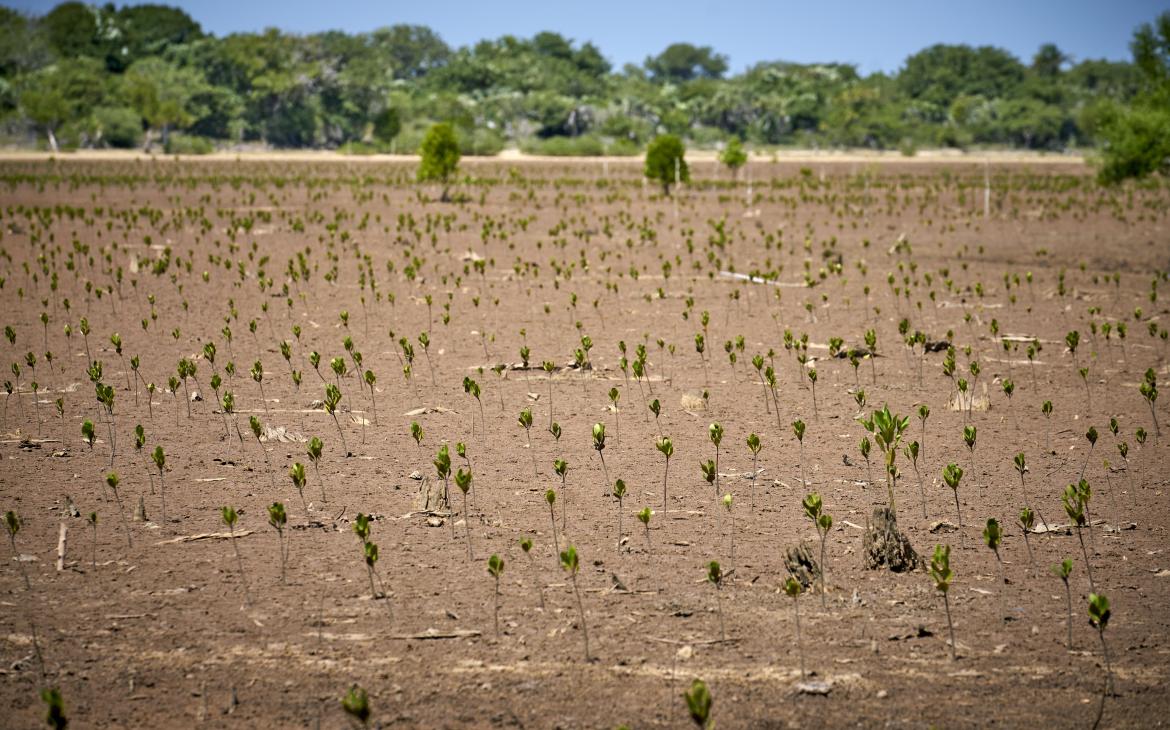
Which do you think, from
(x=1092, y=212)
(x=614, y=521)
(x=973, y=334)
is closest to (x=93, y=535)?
(x=614, y=521)

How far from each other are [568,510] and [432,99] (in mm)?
90055

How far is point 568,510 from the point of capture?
21.6 ft

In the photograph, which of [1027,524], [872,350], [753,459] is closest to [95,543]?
[753,459]

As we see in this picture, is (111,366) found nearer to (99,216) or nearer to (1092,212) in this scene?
(99,216)

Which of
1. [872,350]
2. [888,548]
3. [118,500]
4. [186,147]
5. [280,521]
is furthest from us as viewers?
[186,147]

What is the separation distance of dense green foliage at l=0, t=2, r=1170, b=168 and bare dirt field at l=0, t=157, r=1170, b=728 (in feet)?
200

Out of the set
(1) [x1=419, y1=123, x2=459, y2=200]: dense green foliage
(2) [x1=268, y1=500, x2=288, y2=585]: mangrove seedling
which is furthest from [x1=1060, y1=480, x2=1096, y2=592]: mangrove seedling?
(1) [x1=419, y1=123, x2=459, y2=200]: dense green foliage

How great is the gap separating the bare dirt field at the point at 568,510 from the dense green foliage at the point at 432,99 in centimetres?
6083

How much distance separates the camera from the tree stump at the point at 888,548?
568cm

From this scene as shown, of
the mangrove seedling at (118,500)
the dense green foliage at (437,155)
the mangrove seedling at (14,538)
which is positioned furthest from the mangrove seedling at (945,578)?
the dense green foliage at (437,155)

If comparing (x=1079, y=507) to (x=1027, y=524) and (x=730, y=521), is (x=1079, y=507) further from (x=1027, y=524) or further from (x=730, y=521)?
(x=730, y=521)

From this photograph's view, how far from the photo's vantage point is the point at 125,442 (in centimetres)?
788

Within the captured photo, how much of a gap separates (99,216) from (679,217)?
13995 mm

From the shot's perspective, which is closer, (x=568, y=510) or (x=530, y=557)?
(x=530, y=557)
